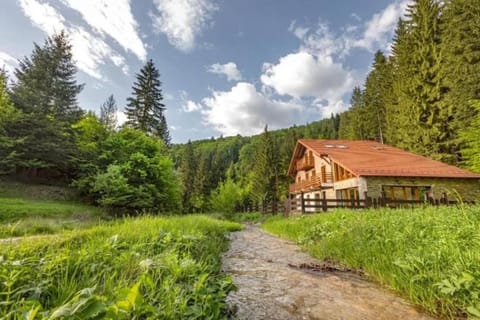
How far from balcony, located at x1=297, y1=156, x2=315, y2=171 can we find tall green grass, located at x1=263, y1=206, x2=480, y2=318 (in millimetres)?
17772

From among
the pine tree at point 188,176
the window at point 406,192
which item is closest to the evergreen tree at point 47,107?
the pine tree at point 188,176

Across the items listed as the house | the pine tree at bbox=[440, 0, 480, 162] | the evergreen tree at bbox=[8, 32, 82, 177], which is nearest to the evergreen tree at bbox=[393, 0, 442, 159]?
the pine tree at bbox=[440, 0, 480, 162]

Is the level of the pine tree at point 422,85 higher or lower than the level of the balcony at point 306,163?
higher

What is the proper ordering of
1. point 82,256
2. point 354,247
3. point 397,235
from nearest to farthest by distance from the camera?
1. point 82,256
2. point 397,235
3. point 354,247

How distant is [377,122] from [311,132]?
4076 cm

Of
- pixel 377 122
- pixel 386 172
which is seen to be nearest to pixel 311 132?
pixel 377 122

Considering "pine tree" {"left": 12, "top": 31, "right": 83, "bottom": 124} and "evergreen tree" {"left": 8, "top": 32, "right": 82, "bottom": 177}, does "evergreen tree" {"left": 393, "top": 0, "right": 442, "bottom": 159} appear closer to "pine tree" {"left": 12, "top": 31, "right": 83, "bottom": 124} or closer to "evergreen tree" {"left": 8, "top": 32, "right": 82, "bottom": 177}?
"evergreen tree" {"left": 8, "top": 32, "right": 82, "bottom": 177}

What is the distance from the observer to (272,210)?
76.8 ft

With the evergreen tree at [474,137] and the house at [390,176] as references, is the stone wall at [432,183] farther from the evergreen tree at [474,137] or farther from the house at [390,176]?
the evergreen tree at [474,137]

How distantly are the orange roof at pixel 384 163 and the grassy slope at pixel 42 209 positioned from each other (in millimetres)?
A: 14457

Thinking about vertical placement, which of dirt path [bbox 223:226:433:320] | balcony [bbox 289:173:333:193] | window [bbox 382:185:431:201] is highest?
balcony [bbox 289:173:333:193]

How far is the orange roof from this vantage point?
14148 mm

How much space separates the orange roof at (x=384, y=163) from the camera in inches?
557

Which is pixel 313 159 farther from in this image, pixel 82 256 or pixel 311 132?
pixel 311 132
